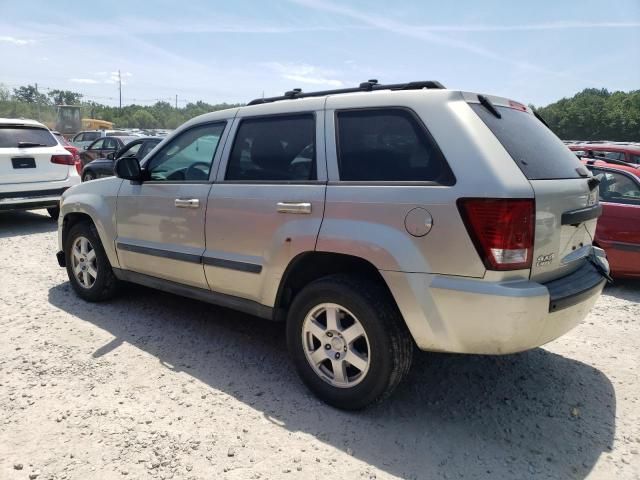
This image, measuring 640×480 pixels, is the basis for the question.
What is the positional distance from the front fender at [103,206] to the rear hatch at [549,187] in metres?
3.21

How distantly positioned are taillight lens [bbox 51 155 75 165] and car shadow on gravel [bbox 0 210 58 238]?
1167mm

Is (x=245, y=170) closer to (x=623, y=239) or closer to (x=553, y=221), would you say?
(x=553, y=221)

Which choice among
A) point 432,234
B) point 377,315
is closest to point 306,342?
point 377,315

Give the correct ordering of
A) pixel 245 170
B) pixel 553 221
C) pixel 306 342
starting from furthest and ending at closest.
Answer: pixel 245 170 → pixel 306 342 → pixel 553 221

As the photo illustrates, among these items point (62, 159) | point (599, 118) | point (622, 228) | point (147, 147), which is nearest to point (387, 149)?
point (622, 228)

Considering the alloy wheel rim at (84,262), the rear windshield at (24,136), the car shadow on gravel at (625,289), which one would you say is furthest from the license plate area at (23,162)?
the car shadow on gravel at (625,289)

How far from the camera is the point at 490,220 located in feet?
7.78

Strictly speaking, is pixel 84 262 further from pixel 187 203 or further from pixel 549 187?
pixel 549 187

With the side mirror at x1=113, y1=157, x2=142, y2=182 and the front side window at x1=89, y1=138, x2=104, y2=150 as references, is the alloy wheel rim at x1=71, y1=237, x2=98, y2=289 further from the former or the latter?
the front side window at x1=89, y1=138, x2=104, y2=150

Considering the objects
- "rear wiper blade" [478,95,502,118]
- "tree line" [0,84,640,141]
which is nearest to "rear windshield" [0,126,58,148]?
"rear wiper blade" [478,95,502,118]

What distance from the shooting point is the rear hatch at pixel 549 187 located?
8.25 feet

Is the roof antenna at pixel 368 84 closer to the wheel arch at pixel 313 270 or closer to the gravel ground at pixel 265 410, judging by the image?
the wheel arch at pixel 313 270

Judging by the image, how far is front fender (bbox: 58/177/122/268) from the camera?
4.34 m

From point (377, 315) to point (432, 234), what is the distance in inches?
21.9
